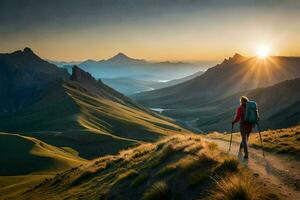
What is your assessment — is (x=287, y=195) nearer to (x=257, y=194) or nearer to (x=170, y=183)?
(x=257, y=194)

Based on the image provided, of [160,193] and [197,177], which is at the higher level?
[197,177]

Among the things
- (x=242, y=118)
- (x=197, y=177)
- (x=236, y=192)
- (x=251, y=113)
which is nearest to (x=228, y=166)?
(x=197, y=177)

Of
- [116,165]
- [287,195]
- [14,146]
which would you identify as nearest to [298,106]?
[14,146]

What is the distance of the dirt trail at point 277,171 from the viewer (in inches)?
562

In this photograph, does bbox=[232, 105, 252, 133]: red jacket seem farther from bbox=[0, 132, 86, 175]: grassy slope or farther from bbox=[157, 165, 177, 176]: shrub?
bbox=[0, 132, 86, 175]: grassy slope

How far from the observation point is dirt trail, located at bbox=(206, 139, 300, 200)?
1428 centimetres

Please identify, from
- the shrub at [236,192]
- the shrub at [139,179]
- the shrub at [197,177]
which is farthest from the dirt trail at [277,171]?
the shrub at [139,179]

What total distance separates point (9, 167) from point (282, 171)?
315 ft

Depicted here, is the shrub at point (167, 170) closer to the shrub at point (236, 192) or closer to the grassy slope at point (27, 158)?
the shrub at point (236, 192)

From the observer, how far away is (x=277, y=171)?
57.3ft

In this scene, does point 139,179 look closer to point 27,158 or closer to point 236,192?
point 236,192

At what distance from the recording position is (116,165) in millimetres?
29500

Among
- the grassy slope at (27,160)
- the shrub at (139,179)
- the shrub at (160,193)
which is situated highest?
the grassy slope at (27,160)

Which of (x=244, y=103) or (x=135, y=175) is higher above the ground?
(x=244, y=103)
